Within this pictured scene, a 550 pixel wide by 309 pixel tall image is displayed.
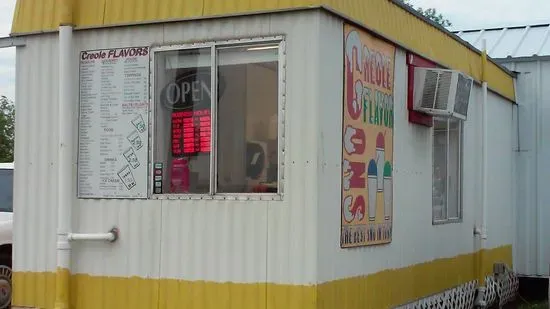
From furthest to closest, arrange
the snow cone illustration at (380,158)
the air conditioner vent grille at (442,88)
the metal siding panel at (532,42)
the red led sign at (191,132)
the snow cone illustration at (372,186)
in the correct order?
the metal siding panel at (532,42) < the air conditioner vent grille at (442,88) < the snow cone illustration at (380,158) < the snow cone illustration at (372,186) < the red led sign at (191,132)

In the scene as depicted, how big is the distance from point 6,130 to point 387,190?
35699mm

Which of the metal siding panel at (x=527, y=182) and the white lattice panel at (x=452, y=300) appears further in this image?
the metal siding panel at (x=527, y=182)

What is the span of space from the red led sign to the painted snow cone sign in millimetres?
1154

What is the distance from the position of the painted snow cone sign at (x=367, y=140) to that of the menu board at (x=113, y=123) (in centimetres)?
174

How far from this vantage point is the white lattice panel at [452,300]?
8176 mm

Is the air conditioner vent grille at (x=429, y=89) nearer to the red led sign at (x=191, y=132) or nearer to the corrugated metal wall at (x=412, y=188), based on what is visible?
the corrugated metal wall at (x=412, y=188)

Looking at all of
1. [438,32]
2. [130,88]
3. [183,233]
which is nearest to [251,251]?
[183,233]

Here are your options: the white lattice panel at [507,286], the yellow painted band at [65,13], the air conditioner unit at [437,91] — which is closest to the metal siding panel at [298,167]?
the yellow painted band at [65,13]

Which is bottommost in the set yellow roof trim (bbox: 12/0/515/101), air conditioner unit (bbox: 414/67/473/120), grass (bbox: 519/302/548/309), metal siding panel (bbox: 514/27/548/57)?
grass (bbox: 519/302/548/309)

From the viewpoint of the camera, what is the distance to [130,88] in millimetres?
6918

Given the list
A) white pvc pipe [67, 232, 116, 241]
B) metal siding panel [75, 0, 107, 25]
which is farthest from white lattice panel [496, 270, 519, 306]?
metal siding panel [75, 0, 107, 25]

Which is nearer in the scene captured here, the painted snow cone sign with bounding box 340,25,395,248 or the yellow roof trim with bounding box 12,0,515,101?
the yellow roof trim with bounding box 12,0,515,101

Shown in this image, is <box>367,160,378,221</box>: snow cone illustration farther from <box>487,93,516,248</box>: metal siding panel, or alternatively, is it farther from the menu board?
<box>487,93,516,248</box>: metal siding panel

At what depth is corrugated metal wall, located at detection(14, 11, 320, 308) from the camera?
245 inches
